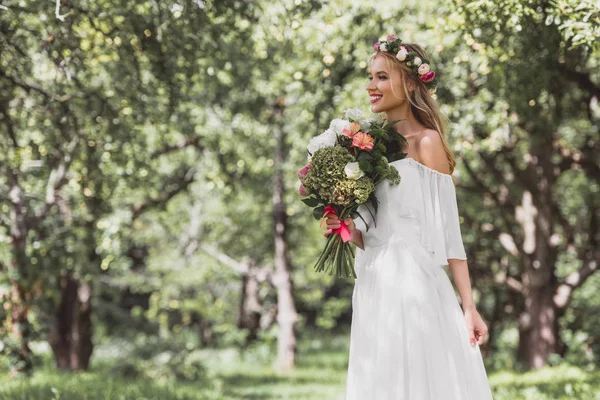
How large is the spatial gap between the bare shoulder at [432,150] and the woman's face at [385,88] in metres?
0.27

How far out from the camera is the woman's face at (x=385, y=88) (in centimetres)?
390

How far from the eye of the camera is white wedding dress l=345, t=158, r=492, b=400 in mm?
3539

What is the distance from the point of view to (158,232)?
1942 cm

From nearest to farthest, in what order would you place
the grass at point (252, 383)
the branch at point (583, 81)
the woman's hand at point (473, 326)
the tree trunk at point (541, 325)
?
the woman's hand at point (473, 326), the grass at point (252, 383), the branch at point (583, 81), the tree trunk at point (541, 325)

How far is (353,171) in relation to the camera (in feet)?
11.7

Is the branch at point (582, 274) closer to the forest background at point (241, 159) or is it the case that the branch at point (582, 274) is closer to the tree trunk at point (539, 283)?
the forest background at point (241, 159)

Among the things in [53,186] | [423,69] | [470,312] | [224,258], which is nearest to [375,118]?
[423,69]

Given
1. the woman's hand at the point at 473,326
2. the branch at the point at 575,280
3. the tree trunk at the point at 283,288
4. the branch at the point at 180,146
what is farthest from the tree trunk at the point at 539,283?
the woman's hand at the point at 473,326

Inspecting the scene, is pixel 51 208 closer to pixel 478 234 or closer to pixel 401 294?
pixel 401 294

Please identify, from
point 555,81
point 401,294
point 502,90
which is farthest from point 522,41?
point 401,294

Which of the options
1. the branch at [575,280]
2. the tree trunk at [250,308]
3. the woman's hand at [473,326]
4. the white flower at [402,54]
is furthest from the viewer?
the tree trunk at [250,308]

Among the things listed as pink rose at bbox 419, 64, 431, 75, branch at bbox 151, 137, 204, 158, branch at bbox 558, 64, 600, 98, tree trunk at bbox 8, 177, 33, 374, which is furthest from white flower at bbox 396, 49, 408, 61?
branch at bbox 151, 137, 204, 158

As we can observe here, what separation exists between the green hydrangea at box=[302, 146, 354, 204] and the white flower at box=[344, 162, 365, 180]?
0.05 m

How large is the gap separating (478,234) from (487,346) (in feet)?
10.9
